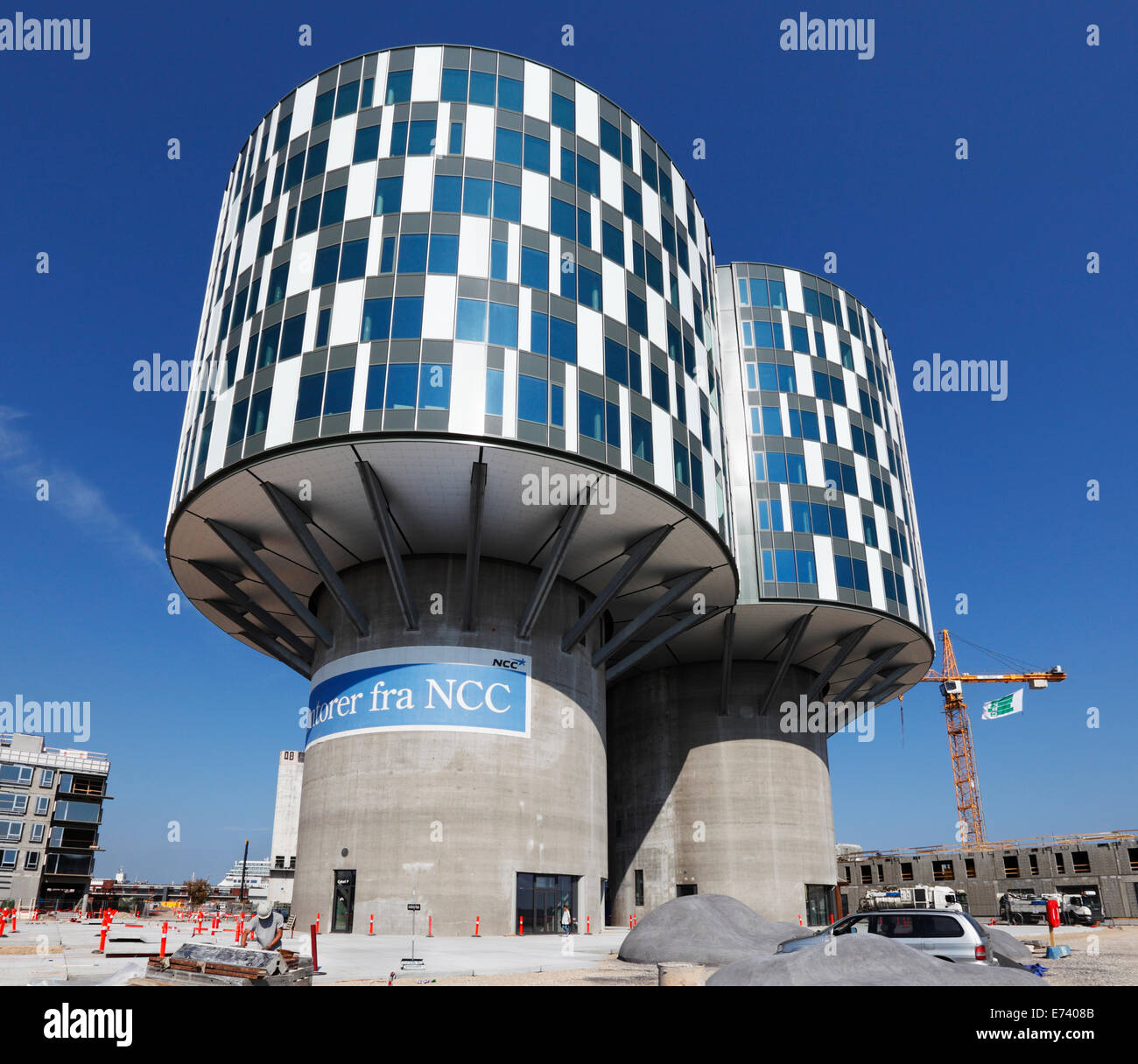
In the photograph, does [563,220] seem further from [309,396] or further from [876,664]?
[876,664]

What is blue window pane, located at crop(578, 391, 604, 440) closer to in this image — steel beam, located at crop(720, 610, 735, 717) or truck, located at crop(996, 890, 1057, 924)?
steel beam, located at crop(720, 610, 735, 717)

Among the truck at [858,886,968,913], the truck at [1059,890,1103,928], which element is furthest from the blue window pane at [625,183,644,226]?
the truck at [1059,890,1103,928]

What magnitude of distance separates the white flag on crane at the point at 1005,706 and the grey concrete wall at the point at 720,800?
2626 inches

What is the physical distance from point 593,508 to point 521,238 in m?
10.6

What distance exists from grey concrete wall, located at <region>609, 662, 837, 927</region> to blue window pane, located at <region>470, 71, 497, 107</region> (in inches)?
1283

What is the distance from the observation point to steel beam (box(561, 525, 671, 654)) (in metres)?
34.2

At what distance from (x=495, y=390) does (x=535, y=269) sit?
5.73 meters

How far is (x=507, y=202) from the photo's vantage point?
32.0 m

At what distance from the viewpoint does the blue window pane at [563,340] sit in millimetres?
31078

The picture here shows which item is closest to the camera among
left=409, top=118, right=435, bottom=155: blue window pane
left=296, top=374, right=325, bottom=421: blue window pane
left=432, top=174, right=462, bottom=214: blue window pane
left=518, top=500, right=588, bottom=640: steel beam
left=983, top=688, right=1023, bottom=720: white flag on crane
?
left=296, top=374, right=325, bottom=421: blue window pane

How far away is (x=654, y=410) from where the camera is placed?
111 ft
